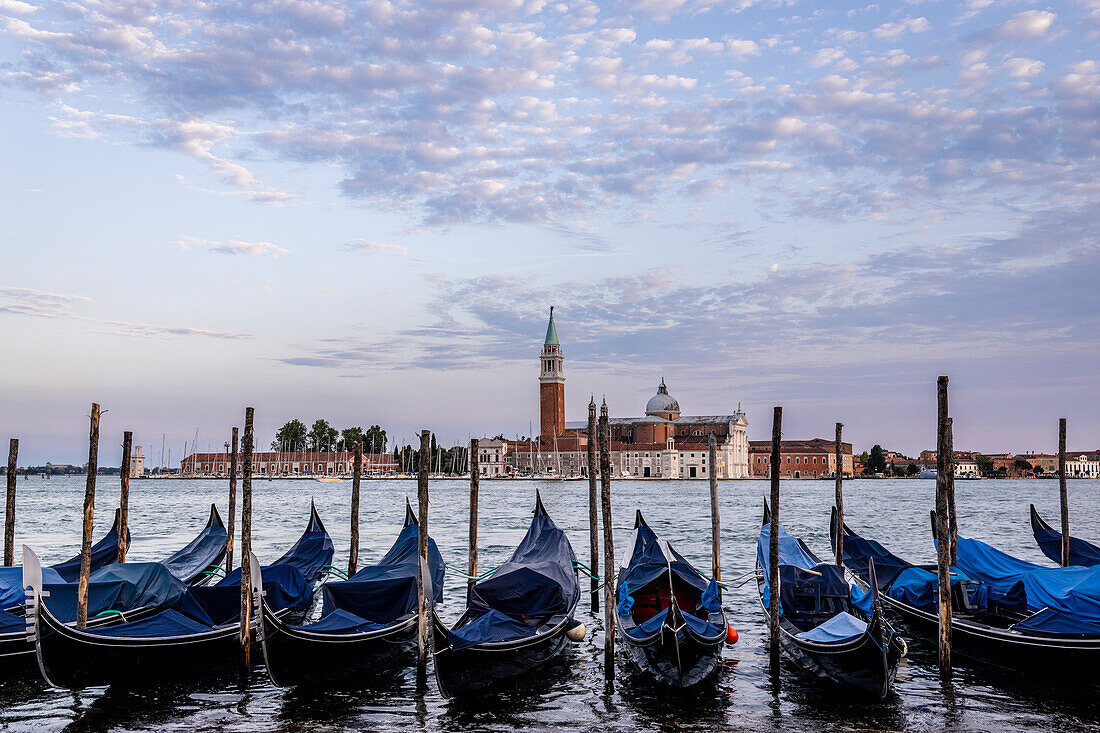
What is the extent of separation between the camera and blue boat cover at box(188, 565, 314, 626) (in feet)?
35.7

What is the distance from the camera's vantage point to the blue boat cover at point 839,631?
29.5 feet

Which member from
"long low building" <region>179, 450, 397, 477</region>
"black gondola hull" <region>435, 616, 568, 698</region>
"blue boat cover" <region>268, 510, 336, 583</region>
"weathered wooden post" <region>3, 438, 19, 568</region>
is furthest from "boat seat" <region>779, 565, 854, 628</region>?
"long low building" <region>179, 450, 397, 477</region>

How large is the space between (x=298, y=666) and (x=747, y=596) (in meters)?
9.46

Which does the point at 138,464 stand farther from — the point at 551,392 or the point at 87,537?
the point at 87,537

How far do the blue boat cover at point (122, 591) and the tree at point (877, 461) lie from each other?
443 feet

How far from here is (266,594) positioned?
11.0 metres

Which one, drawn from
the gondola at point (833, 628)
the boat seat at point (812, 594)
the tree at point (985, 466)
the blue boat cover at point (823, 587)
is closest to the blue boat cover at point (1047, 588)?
the gondola at point (833, 628)

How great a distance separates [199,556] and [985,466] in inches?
5622

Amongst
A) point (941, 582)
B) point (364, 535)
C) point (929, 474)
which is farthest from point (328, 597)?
point (929, 474)

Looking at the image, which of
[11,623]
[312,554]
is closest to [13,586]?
[11,623]

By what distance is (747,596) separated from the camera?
53.2 feet

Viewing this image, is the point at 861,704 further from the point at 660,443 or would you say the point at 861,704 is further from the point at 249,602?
the point at 660,443

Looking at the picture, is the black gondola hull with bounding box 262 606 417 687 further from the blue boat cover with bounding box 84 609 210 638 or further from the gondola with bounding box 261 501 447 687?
the blue boat cover with bounding box 84 609 210 638

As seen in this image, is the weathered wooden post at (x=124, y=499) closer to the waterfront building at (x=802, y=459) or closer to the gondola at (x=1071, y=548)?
the gondola at (x=1071, y=548)
